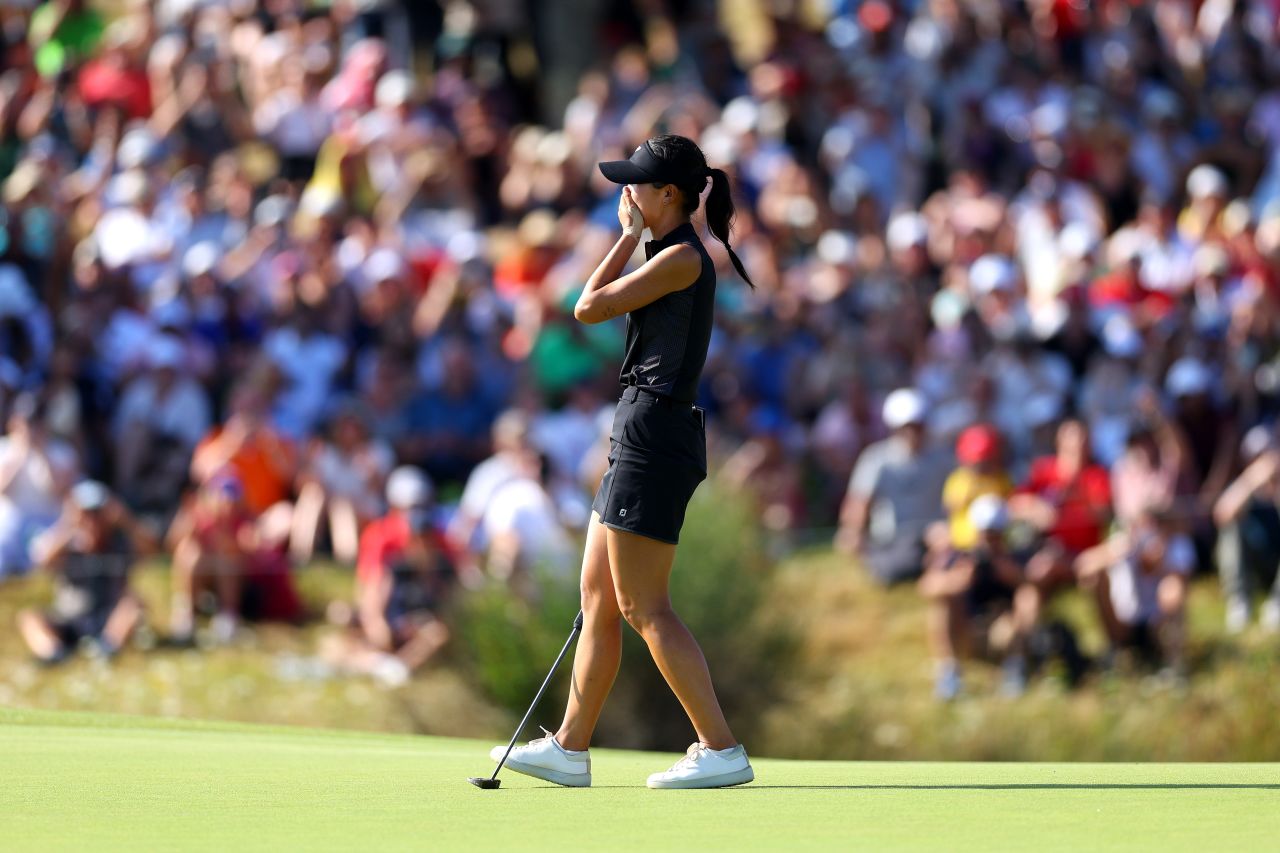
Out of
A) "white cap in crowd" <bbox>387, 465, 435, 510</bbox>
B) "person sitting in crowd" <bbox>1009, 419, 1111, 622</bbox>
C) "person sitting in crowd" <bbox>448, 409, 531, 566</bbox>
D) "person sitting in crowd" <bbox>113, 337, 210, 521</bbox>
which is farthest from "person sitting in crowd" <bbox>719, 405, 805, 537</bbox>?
"person sitting in crowd" <bbox>113, 337, 210, 521</bbox>

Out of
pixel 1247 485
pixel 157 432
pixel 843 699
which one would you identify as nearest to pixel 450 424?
pixel 157 432

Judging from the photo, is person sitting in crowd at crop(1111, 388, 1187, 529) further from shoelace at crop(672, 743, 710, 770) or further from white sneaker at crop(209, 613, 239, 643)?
shoelace at crop(672, 743, 710, 770)

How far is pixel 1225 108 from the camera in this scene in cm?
1878

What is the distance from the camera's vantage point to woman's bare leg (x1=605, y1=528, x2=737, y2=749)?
613cm

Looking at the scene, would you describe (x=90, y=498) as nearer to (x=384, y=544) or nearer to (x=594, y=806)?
(x=384, y=544)

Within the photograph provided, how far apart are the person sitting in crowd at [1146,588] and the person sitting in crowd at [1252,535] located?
32cm

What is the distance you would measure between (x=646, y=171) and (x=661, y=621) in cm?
134

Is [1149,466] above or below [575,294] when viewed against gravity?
below

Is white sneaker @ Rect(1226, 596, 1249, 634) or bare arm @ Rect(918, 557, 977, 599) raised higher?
bare arm @ Rect(918, 557, 977, 599)

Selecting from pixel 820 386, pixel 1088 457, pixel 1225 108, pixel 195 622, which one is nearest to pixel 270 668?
pixel 195 622

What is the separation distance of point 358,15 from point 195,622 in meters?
7.19

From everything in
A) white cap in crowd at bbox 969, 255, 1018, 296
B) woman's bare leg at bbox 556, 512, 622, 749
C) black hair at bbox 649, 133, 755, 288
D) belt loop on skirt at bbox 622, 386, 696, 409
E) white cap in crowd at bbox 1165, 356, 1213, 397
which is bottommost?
white cap in crowd at bbox 1165, 356, 1213, 397

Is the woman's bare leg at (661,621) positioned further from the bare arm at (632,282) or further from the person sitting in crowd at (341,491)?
the person sitting in crowd at (341,491)

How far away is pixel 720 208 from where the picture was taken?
6332 mm
